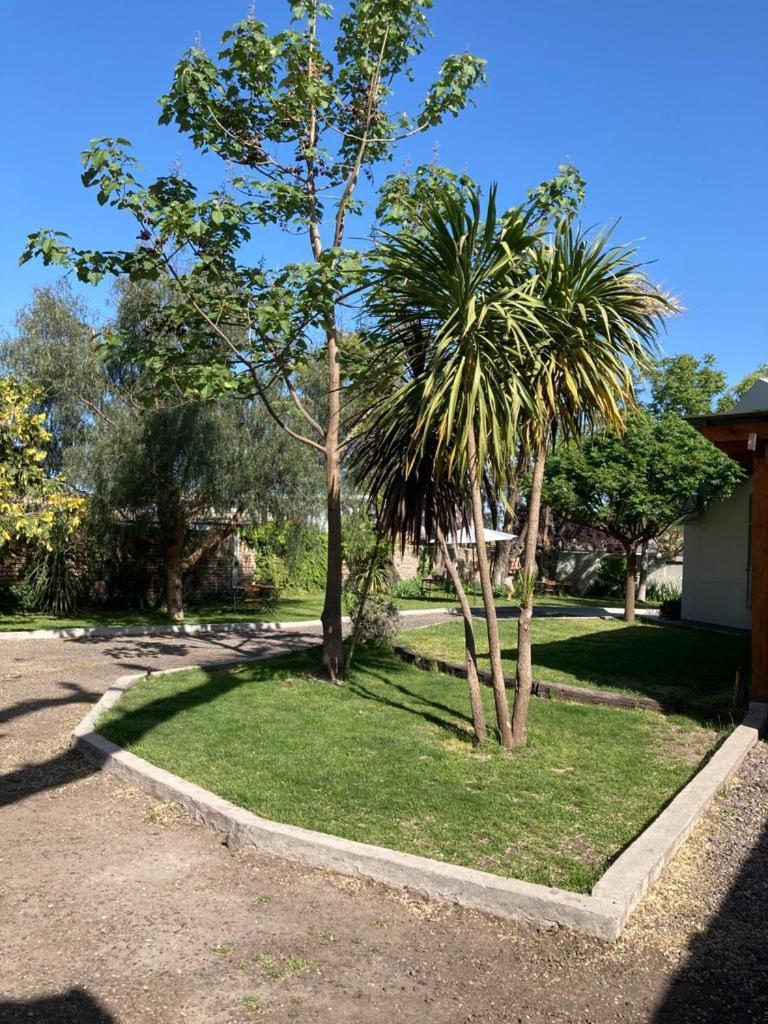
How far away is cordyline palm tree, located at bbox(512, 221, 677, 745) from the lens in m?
6.82

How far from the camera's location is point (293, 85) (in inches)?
402

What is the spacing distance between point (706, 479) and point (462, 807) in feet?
46.7

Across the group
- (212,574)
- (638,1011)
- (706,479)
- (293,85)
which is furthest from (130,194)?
(212,574)

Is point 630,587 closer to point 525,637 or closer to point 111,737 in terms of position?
point 525,637

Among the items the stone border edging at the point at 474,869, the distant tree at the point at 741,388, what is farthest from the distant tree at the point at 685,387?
the stone border edging at the point at 474,869

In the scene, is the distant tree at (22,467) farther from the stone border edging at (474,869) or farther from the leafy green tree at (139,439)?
the stone border edging at (474,869)

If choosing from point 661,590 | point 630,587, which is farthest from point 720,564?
point 661,590

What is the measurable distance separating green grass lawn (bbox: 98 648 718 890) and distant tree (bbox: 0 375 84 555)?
196 inches

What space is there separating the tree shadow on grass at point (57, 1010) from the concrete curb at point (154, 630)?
12639 millimetres

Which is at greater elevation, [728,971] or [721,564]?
[721,564]

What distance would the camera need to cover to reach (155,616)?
64.8 ft

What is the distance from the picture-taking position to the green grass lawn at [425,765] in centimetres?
504

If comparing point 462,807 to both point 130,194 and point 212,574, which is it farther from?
point 212,574

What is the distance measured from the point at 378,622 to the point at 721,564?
27.0ft
